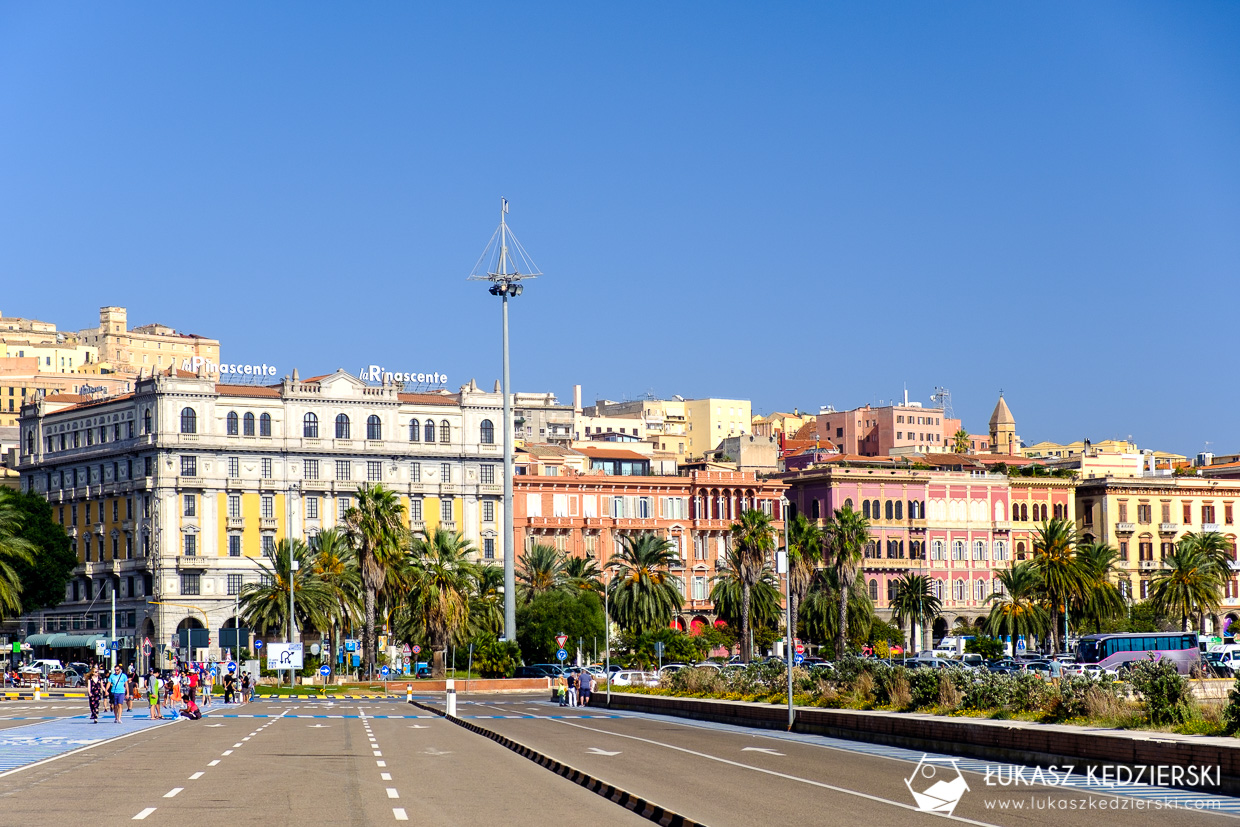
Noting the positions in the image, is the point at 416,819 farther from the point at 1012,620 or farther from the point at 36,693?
the point at 1012,620

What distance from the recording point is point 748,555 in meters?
101

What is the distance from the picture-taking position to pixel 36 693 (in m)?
75.6

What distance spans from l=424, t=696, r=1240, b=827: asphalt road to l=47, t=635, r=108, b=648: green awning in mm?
84844

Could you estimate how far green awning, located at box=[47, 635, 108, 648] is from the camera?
11762cm

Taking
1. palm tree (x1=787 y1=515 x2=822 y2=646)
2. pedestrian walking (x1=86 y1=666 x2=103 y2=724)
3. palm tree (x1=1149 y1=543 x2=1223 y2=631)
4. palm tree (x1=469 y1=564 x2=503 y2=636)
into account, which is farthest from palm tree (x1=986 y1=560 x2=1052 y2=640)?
pedestrian walking (x1=86 y1=666 x2=103 y2=724)

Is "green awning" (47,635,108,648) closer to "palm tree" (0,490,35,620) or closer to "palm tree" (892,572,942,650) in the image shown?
"palm tree" (0,490,35,620)

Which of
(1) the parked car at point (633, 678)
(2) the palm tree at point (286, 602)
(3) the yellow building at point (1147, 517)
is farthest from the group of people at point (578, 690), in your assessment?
(3) the yellow building at point (1147, 517)

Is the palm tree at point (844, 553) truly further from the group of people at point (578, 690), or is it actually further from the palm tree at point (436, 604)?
the group of people at point (578, 690)

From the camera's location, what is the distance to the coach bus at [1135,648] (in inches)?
2830

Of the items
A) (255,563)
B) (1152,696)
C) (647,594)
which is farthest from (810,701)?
(255,563)

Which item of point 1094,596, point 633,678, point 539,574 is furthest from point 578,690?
point 1094,596

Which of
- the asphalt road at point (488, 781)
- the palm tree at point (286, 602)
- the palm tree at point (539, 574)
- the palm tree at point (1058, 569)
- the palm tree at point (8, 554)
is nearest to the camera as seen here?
the asphalt road at point (488, 781)

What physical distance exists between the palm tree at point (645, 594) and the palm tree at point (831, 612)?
8.63 meters

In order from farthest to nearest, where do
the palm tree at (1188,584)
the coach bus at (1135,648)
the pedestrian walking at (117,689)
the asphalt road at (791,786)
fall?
the palm tree at (1188,584) < the coach bus at (1135,648) < the pedestrian walking at (117,689) < the asphalt road at (791,786)
